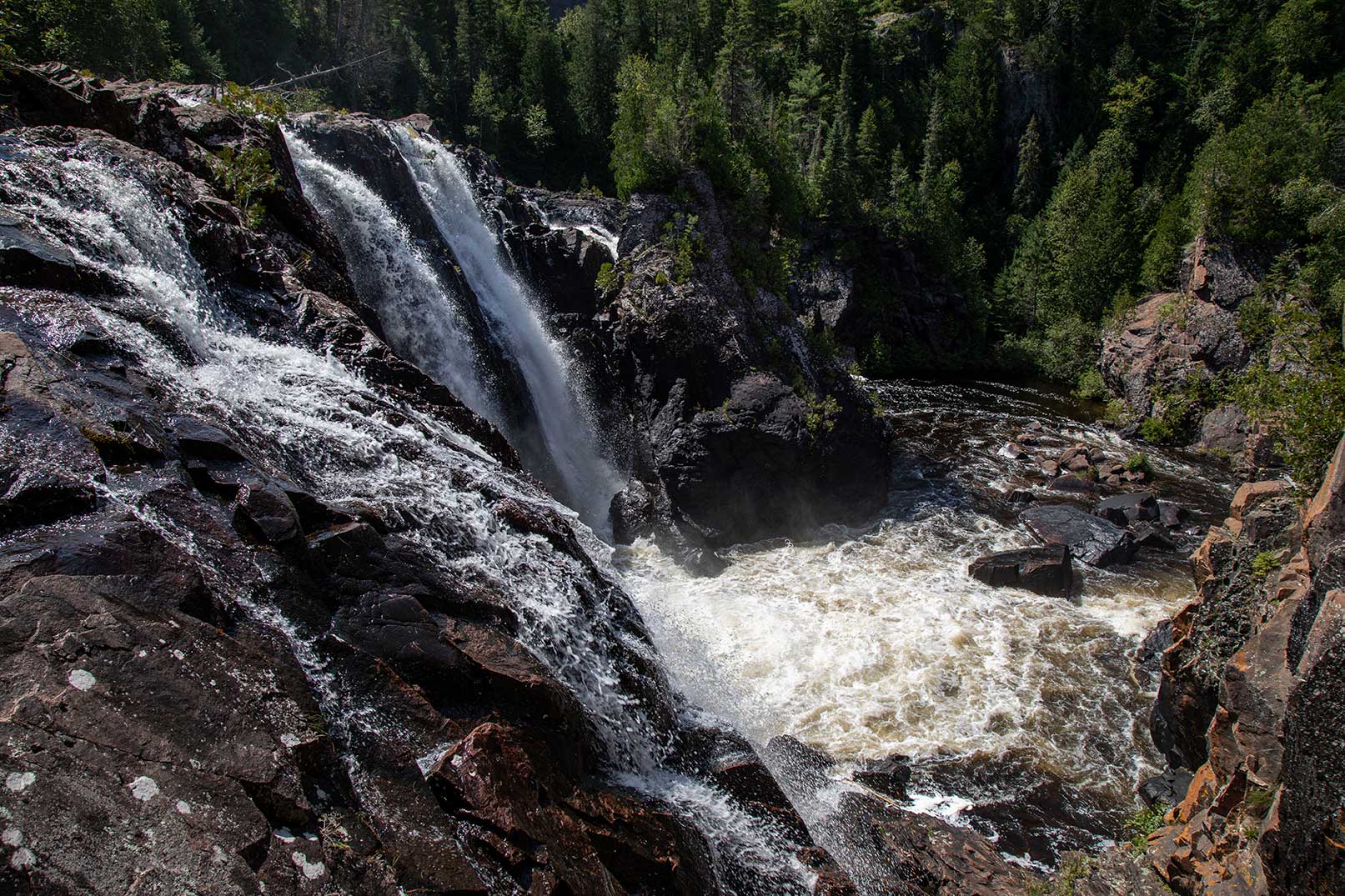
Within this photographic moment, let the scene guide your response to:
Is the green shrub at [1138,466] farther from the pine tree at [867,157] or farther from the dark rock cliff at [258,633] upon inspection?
the pine tree at [867,157]

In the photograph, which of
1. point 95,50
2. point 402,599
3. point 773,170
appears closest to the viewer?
point 402,599

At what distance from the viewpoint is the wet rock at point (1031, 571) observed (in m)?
16.7

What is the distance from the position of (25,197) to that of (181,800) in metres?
9.99

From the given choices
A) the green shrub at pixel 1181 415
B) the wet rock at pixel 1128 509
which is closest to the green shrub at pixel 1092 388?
the green shrub at pixel 1181 415

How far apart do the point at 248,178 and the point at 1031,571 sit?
1963cm

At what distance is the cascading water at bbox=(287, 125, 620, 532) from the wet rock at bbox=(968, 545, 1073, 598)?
10.6 meters

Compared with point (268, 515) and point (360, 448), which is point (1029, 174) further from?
point (268, 515)

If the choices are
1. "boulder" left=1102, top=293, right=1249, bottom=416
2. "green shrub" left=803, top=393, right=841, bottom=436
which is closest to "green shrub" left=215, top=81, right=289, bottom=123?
"green shrub" left=803, top=393, right=841, bottom=436

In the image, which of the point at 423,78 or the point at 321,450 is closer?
the point at 321,450

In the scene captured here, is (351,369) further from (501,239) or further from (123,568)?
(501,239)

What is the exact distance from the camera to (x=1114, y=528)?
18969 millimetres

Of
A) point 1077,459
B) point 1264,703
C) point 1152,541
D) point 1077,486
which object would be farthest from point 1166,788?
point 1077,459

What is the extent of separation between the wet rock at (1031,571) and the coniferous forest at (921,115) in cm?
662

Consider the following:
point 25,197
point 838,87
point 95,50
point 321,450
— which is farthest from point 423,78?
point 321,450
